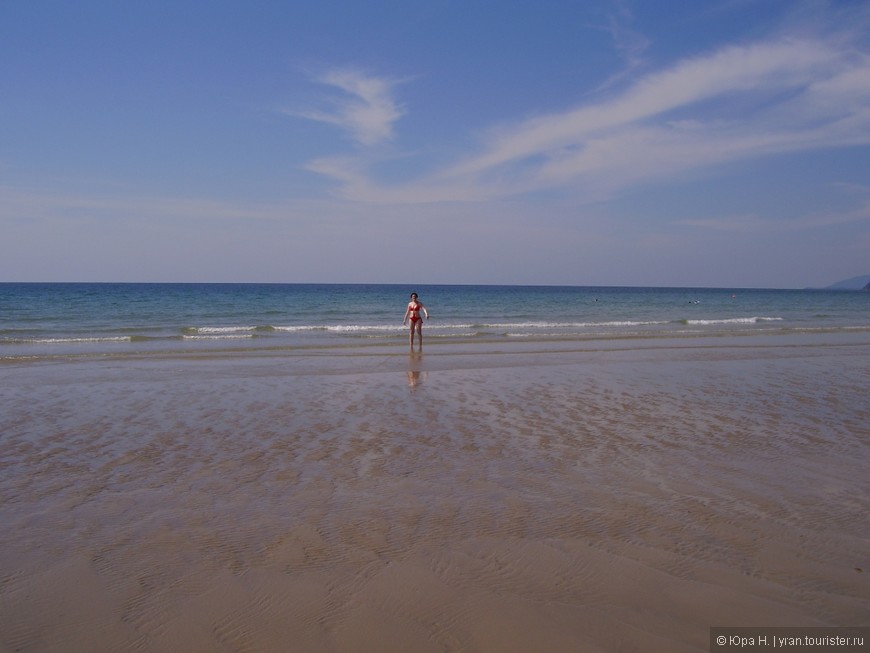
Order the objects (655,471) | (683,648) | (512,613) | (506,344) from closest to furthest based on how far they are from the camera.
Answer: (683,648), (512,613), (655,471), (506,344)

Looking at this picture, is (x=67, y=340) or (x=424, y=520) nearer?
(x=424, y=520)

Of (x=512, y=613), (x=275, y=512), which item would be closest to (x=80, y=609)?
(x=275, y=512)

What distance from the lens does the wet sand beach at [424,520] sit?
3910 mm

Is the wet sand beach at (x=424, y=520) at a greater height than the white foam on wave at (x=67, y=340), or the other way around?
the white foam on wave at (x=67, y=340)

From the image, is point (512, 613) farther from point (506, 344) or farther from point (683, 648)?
point (506, 344)

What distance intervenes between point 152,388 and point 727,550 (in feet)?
35.4

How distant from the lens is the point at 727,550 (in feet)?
16.1

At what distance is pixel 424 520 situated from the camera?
18.2 ft

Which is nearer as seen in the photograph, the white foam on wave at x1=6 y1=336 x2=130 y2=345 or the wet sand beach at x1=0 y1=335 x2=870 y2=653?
the wet sand beach at x1=0 y1=335 x2=870 y2=653

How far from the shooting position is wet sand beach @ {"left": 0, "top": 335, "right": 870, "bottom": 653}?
12.8 ft

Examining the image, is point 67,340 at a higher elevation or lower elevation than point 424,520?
higher

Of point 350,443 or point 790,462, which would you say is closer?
point 790,462

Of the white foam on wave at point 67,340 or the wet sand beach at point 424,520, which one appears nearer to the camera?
the wet sand beach at point 424,520

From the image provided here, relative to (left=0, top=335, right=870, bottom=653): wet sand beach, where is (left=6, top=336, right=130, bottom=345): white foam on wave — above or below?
above
